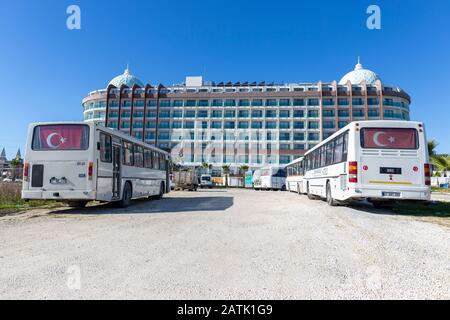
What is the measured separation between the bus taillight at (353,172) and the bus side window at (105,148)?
8.98m

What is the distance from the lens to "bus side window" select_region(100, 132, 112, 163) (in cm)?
1012

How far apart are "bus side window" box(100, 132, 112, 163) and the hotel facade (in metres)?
58.7

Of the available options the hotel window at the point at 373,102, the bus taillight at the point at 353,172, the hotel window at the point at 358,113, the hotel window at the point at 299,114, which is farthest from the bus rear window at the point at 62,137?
the hotel window at the point at 373,102

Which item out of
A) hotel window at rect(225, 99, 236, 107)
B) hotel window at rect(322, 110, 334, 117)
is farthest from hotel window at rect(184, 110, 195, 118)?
hotel window at rect(322, 110, 334, 117)

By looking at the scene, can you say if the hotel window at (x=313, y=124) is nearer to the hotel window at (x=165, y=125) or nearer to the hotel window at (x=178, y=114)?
the hotel window at (x=178, y=114)

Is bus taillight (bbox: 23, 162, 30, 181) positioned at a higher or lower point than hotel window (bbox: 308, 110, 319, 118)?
lower

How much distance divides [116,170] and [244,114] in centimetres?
6306

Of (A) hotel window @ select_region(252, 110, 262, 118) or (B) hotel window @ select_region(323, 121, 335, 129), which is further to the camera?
(A) hotel window @ select_region(252, 110, 262, 118)

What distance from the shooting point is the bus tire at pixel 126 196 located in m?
11.6

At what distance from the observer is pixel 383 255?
14.0ft

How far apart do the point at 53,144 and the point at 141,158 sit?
182 inches

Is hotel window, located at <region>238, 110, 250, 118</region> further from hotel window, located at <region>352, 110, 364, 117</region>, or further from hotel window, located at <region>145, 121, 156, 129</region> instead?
hotel window, located at <region>352, 110, 364, 117</region>
